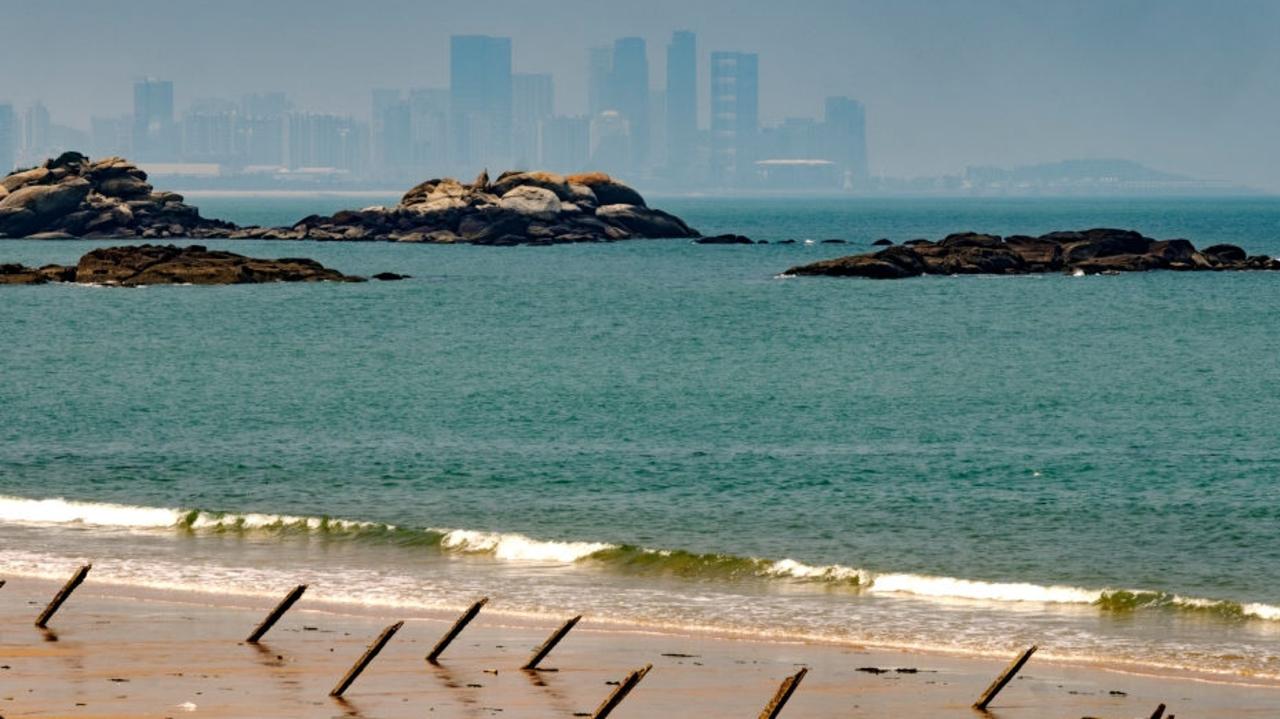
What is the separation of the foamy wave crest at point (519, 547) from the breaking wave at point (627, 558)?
2 cm

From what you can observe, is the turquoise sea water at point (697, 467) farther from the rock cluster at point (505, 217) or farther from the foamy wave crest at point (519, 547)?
the rock cluster at point (505, 217)

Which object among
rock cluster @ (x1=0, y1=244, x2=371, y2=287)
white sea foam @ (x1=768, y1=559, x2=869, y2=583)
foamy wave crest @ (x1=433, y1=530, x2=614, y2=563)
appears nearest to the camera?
white sea foam @ (x1=768, y1=559, x2=869, y2=583)

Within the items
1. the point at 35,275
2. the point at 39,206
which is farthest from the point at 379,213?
the point at 35,275

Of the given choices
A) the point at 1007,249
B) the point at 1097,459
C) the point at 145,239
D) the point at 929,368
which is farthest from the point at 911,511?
the point at 145,239

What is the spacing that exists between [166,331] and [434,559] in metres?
52.1

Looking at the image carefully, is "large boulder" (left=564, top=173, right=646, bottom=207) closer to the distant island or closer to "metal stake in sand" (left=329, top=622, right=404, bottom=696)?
the distant island

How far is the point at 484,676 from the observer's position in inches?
974

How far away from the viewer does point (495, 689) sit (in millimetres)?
24000

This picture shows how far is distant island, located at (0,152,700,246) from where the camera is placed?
17275cm

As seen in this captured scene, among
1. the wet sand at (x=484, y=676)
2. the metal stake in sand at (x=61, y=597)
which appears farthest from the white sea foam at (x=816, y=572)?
the metal stake in sand at (x=61, y=597)

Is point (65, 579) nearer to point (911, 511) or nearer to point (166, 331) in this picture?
point (911, 511)

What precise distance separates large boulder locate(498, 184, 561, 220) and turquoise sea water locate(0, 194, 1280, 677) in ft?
269

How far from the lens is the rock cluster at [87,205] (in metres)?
173

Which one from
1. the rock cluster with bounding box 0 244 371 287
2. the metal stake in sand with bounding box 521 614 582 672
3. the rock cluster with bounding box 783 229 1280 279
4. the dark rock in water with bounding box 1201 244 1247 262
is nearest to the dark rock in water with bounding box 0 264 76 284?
the rock cluster with bounding box 0 244 371 287
